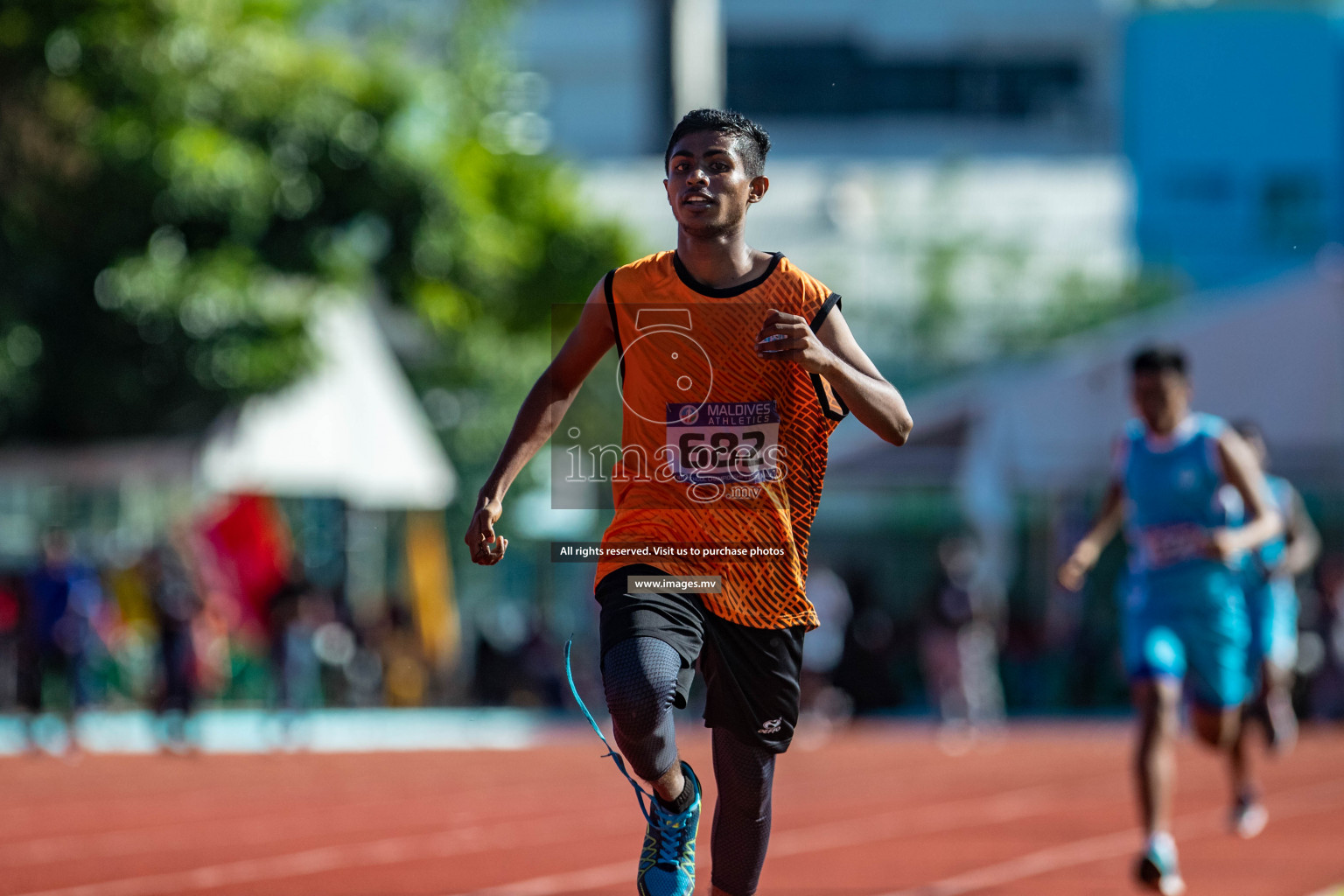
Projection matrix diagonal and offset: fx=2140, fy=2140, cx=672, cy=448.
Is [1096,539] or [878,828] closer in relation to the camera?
[1096,539]

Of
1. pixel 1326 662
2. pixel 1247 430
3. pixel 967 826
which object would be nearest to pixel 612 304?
pixel 1247 430

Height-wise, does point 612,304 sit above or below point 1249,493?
above

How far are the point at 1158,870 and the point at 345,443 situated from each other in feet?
73.9

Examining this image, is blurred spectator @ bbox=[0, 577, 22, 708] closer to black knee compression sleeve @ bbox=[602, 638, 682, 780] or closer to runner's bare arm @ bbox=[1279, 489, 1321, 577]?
runner's bare arm @ bbox=[1279, 489, 1321, 577]

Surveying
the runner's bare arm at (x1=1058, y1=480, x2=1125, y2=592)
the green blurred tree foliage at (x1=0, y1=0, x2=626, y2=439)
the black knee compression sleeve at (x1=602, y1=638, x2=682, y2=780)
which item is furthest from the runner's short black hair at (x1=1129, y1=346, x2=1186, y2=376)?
the green blurred tree foliage at (x1=0, y1=0, x2=626, y2=439)

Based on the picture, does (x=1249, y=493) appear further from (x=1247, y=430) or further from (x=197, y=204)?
(x=197, y=204)

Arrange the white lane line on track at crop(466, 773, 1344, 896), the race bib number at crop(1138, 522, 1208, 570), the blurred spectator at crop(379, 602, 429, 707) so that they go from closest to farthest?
1. the race bib number at crop(1138, 522, 1208, 570)
2. the white lane line on track at crop(466, 773, 1344, 896)
3. the blurred spectator at crop(379, 602, 429, 707)

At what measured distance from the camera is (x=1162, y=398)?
7848 mm

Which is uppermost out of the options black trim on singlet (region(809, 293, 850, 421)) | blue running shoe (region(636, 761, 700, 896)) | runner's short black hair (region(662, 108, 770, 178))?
runner's short black hair (region(662, 108, 770, 178))

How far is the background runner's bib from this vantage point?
4.43m

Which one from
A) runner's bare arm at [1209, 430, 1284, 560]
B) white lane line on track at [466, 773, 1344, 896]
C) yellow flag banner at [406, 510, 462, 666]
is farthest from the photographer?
yellow flag banner at [406, 510, 462, 666]

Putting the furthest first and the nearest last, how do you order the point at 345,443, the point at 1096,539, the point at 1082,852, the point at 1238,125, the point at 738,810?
the point at 1238,125, the point at 345,443, the point at 1082,852, the point at 1096,539, the point at 738,810

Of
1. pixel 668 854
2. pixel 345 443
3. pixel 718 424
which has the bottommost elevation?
pixel 345 443

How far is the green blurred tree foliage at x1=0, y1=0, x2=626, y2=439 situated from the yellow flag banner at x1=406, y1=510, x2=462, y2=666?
375 cm
